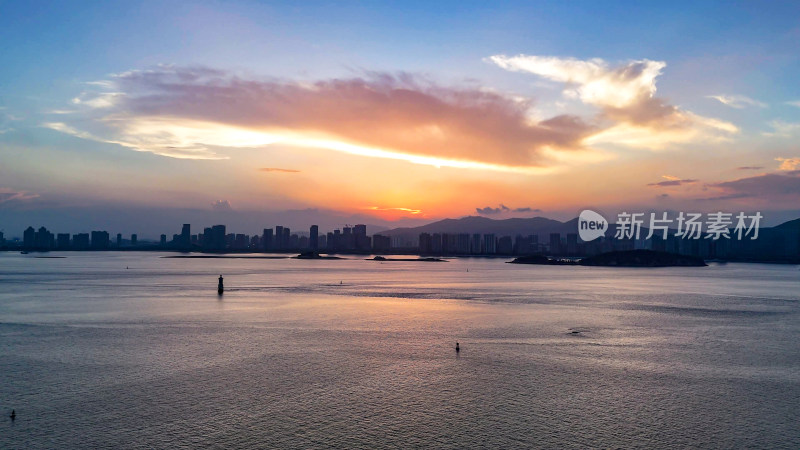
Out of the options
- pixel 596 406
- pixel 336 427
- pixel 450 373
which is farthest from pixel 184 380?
pixel 596 406

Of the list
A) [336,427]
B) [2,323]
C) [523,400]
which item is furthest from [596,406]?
[2,323]

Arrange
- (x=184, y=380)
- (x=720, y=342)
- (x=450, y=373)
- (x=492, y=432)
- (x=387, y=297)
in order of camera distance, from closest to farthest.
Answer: (x=492, y=432) → (x=184, y=380) → (x=450, y=373) → (x=720, y=342) → (x=387, y=297)

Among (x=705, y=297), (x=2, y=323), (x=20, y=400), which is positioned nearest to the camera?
(x=20, y=400)

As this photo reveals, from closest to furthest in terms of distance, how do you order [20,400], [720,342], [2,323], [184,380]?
1. [20,400]
2. [184,380]
3. [720,342]
4. [2,323]

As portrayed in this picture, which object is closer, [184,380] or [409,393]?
[409,393]

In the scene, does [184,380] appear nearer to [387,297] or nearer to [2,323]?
[2,323]

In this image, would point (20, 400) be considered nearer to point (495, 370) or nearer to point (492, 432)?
point (492, 432)
